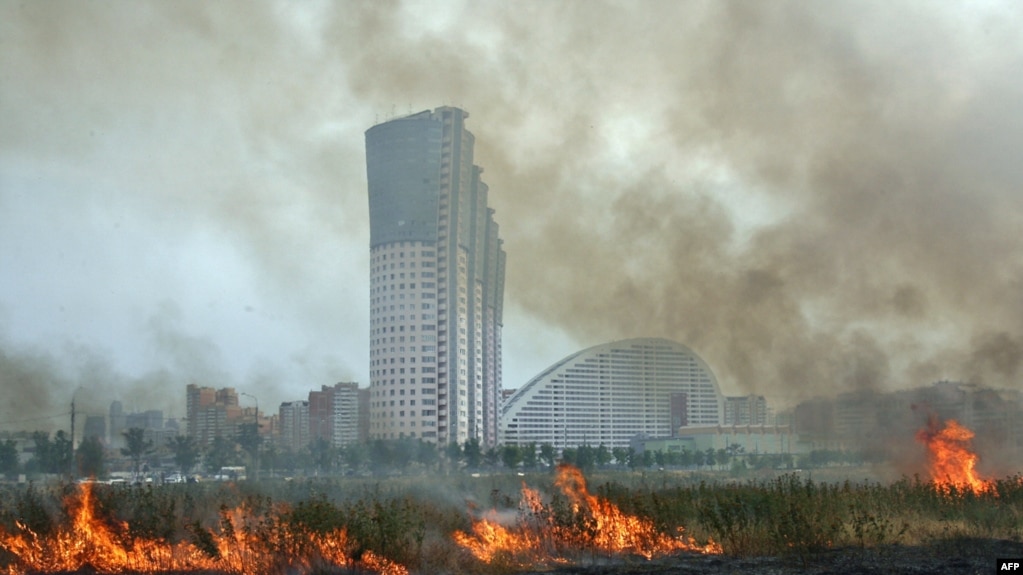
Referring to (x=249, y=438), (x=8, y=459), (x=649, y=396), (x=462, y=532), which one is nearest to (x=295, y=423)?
(x=249, y=438)

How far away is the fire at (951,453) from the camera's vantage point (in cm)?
4725

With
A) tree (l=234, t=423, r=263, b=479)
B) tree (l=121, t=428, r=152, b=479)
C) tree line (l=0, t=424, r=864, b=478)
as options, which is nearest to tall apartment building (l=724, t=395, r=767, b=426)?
tree line (l=0, t=424, r=864, b=478)

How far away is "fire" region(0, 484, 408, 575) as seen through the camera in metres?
26.8

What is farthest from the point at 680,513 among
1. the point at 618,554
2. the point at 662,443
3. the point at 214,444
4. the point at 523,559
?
the point at 662,443

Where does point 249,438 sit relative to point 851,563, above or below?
above

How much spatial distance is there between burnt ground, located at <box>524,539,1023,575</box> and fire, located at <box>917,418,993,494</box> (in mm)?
17693

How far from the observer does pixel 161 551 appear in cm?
2884

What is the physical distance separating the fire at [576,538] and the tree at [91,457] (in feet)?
81.3

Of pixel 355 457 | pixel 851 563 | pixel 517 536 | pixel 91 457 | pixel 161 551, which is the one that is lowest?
pixel 851 563

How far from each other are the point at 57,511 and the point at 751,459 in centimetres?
9146

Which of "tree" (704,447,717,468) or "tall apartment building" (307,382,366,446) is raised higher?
"tall apartment building" (307,382,366,446)

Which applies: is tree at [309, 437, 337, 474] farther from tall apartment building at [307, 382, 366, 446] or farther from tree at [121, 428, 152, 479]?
tree at [121, 428, 152, 479]

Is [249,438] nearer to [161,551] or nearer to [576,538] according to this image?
[161,551]

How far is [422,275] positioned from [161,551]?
130399mm
